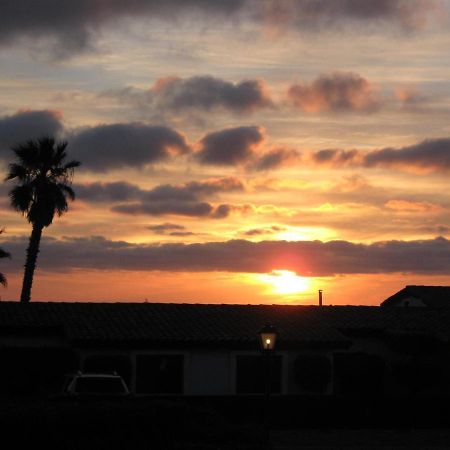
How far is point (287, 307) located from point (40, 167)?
21.1 m

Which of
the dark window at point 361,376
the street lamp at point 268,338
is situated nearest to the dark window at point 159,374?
the dark window at point 361,376

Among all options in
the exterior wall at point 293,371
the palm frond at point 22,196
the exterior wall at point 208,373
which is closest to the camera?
the exterior wall at point 208,373

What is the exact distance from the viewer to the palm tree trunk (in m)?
62.4

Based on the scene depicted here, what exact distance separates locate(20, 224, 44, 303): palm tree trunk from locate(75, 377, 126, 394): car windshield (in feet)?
108

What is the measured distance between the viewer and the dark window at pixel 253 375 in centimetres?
4178

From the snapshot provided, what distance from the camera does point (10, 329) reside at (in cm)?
4006

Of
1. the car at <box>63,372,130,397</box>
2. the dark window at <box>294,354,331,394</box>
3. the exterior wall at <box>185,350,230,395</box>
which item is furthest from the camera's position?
the dark window at <box>294,354,331,394</box>

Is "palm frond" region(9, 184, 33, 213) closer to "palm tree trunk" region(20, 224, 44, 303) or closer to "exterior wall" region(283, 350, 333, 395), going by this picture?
"palm tree trunk" region(20, 224, 44, 303)

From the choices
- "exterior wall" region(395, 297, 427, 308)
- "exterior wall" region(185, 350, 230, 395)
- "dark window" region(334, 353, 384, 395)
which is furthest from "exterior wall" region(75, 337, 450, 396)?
"exterior wall" region(395, 297, 427, 308)

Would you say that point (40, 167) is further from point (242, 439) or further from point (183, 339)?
point (242, 439)

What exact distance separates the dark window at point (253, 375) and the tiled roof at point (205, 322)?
731 mm

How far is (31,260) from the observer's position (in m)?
63.3

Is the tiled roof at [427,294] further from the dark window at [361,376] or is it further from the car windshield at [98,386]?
the car windshield at [98,386]

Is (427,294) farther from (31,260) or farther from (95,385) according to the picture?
(95,385)
